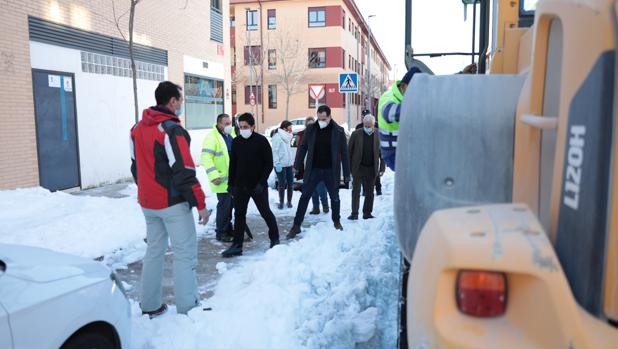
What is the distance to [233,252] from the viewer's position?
7043 mm

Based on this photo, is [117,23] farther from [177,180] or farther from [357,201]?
[177,180]

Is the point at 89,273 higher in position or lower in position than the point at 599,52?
lower

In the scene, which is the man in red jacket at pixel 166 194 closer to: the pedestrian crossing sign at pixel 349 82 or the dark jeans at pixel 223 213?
the dark jeans at pixel 223 213

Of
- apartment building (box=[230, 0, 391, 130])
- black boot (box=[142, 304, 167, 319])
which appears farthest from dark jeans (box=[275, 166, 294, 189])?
apartment building (box=[230, 0, 391, 130])

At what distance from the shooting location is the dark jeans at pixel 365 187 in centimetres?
950

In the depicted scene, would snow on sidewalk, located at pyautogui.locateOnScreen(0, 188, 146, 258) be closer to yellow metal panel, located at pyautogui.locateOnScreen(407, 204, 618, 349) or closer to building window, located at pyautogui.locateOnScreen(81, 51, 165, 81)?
building window, located at pyautogui.locateOnScreen(81, 51, 165, 81)

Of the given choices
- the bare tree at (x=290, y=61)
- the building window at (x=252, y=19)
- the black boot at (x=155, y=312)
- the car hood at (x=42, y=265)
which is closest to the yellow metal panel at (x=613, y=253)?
A: the car hood at (x=42, y=265)

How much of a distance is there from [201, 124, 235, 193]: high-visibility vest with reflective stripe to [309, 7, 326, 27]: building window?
3763 centimetres

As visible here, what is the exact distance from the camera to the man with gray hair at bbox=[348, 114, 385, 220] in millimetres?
9531

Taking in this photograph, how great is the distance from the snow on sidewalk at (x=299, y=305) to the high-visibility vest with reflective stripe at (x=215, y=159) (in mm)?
1424

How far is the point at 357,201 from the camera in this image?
374 inches

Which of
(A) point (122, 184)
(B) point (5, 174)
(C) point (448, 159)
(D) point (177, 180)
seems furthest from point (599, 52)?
(A) point (122, 184)

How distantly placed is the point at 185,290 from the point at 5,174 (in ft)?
21.9

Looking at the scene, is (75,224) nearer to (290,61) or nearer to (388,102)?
(388,102)
